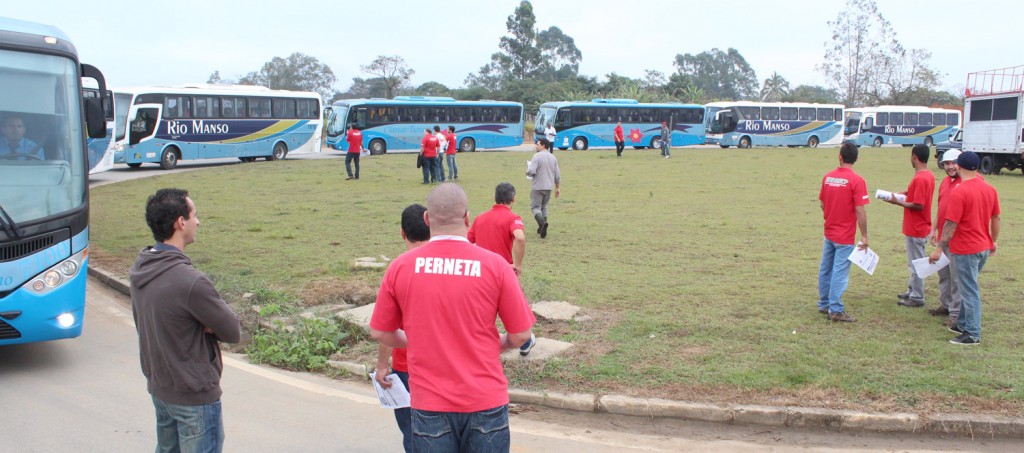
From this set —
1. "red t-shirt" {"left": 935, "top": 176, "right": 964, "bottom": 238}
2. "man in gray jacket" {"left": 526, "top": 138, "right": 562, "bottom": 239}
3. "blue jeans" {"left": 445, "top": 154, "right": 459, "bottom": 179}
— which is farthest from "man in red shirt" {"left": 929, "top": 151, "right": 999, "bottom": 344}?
"blue jeans" {"left": 445, "top": 154, "right": 459, "bottom": 179}

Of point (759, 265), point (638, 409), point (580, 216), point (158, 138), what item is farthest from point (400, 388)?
point (158, 138)

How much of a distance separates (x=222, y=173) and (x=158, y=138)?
4148 mm

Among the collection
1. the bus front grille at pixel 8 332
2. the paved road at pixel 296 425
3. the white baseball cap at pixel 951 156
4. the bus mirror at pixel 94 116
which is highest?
the bus mirror at pixel 94 116

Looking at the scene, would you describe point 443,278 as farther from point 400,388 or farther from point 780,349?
point 780,349

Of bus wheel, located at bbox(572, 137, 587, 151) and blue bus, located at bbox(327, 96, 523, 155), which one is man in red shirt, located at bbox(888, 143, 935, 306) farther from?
bus wheel, located at bbox(572, 137, 587, 151)

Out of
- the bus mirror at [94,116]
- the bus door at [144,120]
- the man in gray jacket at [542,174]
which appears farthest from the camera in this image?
the bus door at [144,120]

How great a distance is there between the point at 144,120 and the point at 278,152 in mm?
6311

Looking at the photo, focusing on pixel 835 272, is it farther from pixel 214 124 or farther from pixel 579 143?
pixel 579 143

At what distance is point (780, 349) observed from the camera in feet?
21.7

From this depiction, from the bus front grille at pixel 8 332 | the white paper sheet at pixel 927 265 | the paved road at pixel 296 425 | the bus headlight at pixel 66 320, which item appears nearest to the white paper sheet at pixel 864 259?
the white paper sheet at pixel 927 265

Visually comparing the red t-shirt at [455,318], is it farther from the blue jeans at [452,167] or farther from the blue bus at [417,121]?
the blue bus at [417,121]

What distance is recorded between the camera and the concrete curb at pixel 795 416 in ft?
17.2

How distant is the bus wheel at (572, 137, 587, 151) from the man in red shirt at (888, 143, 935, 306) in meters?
36.1

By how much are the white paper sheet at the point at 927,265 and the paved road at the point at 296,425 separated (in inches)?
92.1
